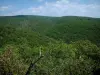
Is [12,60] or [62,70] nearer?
[12,60]

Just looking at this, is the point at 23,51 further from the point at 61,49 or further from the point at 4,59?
the point at 4,59

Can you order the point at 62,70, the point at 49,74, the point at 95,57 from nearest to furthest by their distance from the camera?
the point at 49,74, the point at 62,70, the point at 95,57

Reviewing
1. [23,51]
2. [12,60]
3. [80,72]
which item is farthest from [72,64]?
[23,51]

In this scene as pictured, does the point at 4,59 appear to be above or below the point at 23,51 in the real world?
above

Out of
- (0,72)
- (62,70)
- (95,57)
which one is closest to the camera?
(0,72)

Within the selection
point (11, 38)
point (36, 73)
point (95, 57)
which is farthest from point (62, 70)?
point (11, 38)

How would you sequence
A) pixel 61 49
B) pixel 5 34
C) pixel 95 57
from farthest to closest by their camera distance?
pixel 5 34, pixel 61 49, pixel 95 57

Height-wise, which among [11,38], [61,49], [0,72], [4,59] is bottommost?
[11,38]

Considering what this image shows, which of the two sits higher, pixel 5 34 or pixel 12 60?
pixel 12 60

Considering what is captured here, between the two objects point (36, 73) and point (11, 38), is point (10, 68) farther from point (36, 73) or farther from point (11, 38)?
point (11, 38)
